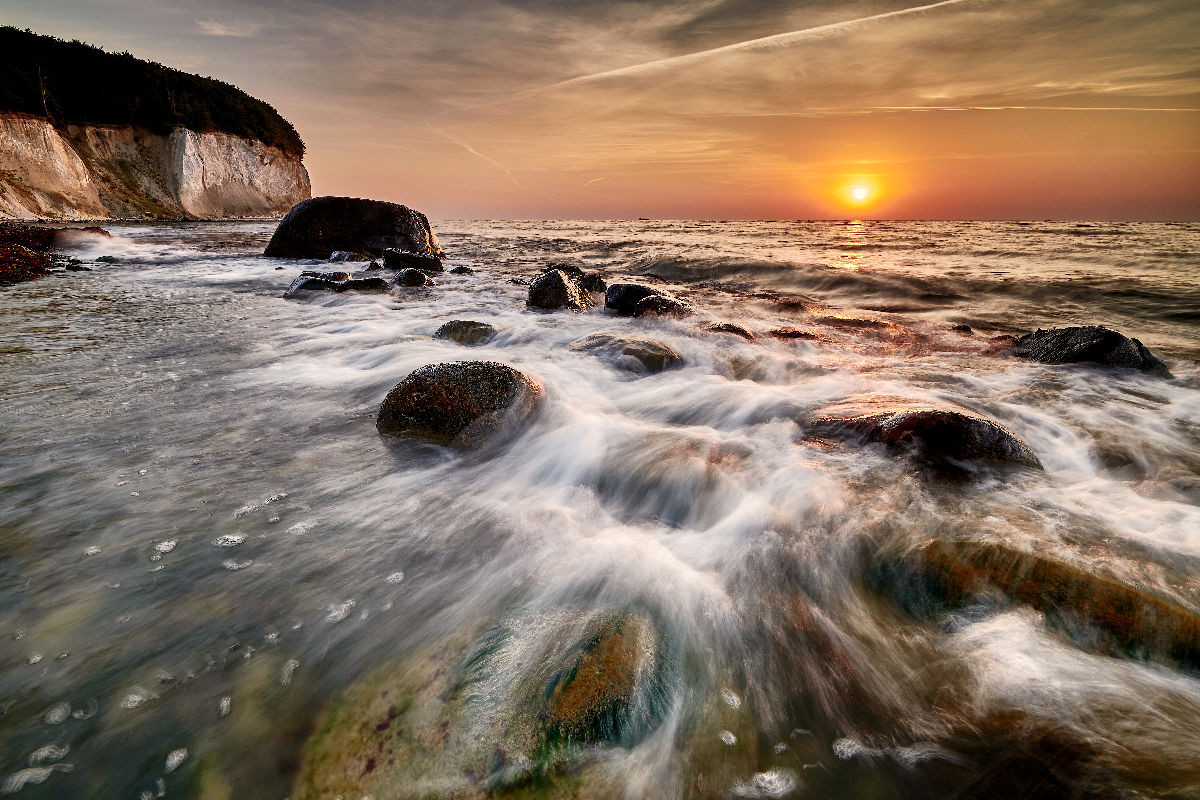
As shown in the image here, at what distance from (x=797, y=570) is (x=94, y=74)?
67329mm

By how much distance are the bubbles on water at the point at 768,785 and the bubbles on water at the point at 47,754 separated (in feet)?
6.75

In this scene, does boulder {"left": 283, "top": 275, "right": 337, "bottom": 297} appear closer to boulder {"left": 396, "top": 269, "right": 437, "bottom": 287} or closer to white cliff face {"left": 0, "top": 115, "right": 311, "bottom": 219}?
boulder {"left": 396, "top": 269, "right": 437, "bottom": 287}

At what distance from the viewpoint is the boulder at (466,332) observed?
7219mm

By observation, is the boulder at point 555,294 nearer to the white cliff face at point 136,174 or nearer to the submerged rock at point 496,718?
the submerged rock at point 496,718

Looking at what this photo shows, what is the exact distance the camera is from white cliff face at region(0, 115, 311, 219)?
108 feet

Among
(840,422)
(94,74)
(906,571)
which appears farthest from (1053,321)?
(94,74)

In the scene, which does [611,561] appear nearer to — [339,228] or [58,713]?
[58,713]

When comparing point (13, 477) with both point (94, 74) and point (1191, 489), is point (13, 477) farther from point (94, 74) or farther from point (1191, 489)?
point (94, 74)

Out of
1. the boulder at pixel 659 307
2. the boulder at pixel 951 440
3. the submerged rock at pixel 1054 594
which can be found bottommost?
the submerged rock at pixel 1054 594

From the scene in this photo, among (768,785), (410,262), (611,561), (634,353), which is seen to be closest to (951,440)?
(611,561)

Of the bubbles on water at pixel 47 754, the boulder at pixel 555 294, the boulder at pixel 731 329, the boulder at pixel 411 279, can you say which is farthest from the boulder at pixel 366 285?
the bubbles on water at pixel 47 754

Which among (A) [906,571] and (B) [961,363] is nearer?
(A) [906,571]

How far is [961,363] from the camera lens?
643cm

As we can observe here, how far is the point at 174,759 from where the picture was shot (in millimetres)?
1571
